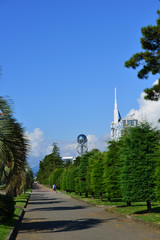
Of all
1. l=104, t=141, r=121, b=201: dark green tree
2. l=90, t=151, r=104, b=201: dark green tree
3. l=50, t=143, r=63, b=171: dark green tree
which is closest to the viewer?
l=104, t=141, r=121, b=201: dark green tree

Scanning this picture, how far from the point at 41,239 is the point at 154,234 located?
4265 millimetres

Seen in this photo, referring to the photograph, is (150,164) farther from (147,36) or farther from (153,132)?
(147,36)

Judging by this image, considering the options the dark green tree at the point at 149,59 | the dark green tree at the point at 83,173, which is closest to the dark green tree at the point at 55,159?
the dark green tree at the point at 83,173

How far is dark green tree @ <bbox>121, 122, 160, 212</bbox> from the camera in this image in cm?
1778

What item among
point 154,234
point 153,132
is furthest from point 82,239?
point 153,132

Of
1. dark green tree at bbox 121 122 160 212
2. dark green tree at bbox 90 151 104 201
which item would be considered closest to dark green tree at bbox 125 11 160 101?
dark green tree at bbox 121 122 160 212

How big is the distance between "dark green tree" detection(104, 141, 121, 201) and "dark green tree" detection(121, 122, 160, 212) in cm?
419

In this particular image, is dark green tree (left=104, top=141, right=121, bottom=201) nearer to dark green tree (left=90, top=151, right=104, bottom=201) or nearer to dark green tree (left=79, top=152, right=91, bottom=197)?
dark green tree (left=90, top=151, right=104, bottom=201)

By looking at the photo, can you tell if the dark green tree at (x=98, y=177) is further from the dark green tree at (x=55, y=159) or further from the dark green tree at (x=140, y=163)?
the dark green tree at (x=55, y=159)

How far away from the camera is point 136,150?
60.7 feet

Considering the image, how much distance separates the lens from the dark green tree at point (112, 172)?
24.2m

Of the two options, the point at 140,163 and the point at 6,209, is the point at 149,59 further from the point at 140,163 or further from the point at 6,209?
the point at 6,209

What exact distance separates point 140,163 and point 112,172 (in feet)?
22.7

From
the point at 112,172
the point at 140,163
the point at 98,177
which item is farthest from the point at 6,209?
the point at 98,177
